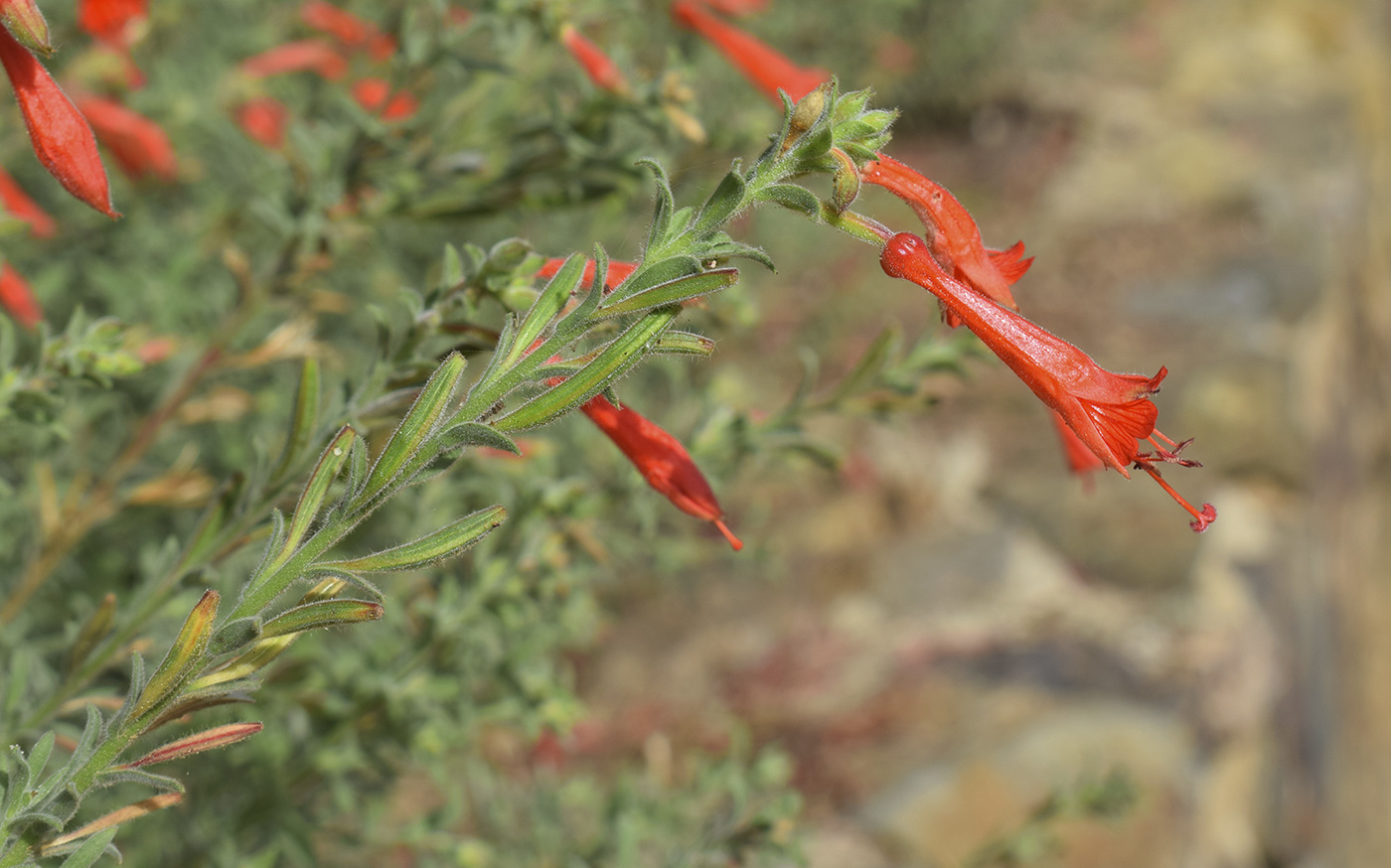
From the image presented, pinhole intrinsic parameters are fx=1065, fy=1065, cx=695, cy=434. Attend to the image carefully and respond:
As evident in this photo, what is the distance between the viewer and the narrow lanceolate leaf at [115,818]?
736 mm

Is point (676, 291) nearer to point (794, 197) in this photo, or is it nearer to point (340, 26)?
point (794, 197)

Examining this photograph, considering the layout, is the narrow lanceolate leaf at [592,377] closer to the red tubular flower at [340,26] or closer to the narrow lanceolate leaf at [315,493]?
the narrow lanceolate leaf at [315,493]

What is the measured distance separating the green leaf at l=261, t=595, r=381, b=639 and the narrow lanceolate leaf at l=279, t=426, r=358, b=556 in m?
0.04

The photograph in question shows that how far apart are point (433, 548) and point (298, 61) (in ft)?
6.74

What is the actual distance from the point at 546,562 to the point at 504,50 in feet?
2.35

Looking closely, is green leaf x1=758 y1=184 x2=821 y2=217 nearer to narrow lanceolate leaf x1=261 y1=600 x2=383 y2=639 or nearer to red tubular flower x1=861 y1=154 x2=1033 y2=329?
red tubular flower x1=861 y1=154 x2=1033 y2=329

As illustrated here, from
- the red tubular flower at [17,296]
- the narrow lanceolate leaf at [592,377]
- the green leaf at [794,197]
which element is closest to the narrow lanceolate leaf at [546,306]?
the narrow lanceolate leaf at [592,377]

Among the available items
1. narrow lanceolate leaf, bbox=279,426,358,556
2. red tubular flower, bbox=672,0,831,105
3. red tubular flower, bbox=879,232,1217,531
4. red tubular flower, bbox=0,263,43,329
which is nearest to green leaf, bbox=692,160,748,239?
red tubular flower, bbox=879,232,1217,531

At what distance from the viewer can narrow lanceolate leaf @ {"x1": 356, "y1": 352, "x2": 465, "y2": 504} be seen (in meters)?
0.69

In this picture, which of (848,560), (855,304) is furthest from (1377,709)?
(855,304)

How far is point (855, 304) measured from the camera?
277 inches

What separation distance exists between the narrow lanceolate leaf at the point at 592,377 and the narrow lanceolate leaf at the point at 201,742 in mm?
268

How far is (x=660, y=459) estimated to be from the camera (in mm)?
926

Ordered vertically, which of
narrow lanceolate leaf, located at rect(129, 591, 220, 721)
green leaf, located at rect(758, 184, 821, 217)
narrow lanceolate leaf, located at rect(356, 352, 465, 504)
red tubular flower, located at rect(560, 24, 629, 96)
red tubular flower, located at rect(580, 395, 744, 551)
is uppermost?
red tubular flower, located at rect(560, 24, 629, 96)
